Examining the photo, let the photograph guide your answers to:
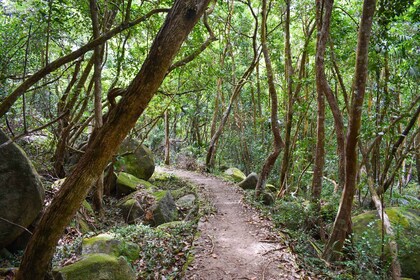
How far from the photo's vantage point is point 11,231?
579 cm

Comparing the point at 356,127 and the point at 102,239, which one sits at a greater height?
the point at 356,127

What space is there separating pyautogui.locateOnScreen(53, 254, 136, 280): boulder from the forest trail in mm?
1166

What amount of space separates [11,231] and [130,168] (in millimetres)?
8320

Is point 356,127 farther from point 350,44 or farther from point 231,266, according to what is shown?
point 350,44

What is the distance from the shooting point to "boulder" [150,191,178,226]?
367 inches

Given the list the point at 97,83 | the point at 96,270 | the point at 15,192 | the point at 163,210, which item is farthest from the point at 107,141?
the point at 163,210

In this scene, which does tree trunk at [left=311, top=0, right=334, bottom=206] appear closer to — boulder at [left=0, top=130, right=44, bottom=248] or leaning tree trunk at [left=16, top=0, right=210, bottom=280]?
leaning tree trunk at [left=16, top=0, right=210, bottom=280]

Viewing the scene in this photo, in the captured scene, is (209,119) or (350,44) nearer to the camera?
(350,44)

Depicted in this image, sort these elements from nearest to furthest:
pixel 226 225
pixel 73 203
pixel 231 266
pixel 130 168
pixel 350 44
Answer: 1. pixel 73 203
2. pixel 231 266
3. pixel 226 225
4. pixel 350 44
5. pixel 130 168

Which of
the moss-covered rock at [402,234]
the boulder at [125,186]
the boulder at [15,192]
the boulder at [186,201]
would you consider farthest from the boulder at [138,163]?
the moss-covered rock at [402,234]

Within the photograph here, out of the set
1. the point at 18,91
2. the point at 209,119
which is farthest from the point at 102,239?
the point at 209,119

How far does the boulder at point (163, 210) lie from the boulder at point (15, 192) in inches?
148

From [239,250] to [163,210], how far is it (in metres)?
3.85

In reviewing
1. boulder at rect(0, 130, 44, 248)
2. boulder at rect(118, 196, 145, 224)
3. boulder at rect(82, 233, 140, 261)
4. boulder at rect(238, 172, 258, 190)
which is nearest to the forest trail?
boulder at rect(82, 233, 140, 261)
